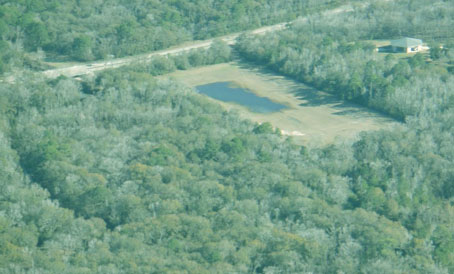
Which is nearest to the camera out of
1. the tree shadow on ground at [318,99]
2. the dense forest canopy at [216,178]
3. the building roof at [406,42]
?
the dense forest canopy at [216,178]

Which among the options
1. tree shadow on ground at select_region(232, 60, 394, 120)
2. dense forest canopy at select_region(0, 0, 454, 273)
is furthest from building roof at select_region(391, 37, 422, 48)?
tree shadow on ground at select_region(232, 60, 394, 120)

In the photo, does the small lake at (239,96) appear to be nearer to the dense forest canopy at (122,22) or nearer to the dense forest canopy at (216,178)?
the dense forest canopy at (216,178)

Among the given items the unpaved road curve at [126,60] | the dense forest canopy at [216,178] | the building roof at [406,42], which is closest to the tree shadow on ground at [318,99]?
the dense forest canopy at [216,178]

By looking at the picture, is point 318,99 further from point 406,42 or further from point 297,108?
point 406,42

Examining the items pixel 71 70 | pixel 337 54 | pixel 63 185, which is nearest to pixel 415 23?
pixel 337 54

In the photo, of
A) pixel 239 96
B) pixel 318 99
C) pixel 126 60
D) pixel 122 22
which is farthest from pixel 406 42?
pixel 122 22

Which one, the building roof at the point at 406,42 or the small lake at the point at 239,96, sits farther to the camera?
the building roof at the point at 406,42
